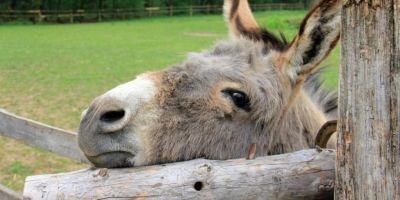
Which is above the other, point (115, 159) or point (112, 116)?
point (112, 116)

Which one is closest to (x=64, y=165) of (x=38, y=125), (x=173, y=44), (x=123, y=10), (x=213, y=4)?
(x=38, y=125)

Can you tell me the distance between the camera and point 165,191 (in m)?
2.18

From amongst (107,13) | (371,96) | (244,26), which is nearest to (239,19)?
(244,26)

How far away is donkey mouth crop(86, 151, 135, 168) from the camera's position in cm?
Answer: 245

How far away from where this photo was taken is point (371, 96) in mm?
1860

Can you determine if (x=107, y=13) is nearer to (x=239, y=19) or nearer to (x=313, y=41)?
(x=239, y=19)

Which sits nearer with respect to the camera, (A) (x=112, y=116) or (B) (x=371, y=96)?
(B) (x=371, y=96)

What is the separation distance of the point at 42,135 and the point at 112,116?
2842mm

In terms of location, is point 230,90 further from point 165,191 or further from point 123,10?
point 123,10

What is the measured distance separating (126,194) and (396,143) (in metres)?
1.10

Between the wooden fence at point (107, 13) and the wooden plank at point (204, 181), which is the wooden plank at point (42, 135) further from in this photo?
the wooden fence at point (107, 13)

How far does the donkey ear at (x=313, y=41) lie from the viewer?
97.4 inches

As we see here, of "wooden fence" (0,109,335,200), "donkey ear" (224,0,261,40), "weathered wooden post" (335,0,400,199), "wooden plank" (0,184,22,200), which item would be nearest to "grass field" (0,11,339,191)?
"donkey ear" (224,0,261,40)

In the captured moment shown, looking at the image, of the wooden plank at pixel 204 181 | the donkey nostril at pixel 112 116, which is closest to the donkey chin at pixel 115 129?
the donkey nostril at pixel 112 116
